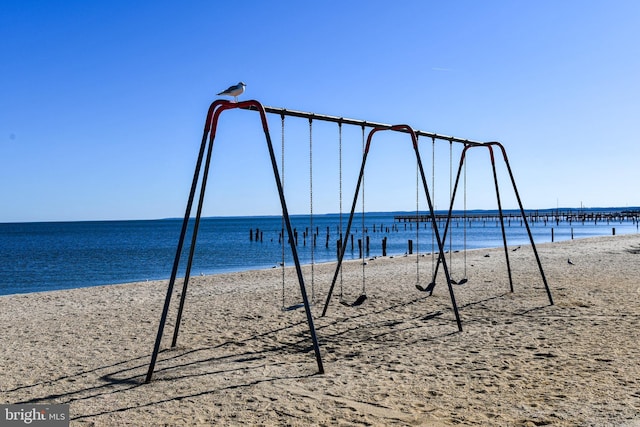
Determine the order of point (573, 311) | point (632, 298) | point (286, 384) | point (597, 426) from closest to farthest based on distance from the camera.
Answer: point (597, 426)
point (286, 384)
point (573, 311)
point (632, 298)

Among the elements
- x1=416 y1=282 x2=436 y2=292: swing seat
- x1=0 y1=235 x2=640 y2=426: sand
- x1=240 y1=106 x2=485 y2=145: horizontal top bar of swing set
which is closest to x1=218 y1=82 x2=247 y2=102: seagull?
x1=240 y1=106 x2=485 y2=145: horizontal top bar of swing set

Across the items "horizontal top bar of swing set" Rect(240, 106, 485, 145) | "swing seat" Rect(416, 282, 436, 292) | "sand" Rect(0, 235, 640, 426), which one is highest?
"horizontal top bar of swing set" Rect(240, 106, 485, 145)

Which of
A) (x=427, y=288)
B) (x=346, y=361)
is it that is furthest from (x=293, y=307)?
(x=346, y=361)

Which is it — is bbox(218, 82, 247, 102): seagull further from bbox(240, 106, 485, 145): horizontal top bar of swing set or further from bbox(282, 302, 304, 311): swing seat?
bbox(282, 302, 304, 311): swing seat

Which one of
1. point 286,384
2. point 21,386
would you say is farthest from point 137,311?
point 286,384

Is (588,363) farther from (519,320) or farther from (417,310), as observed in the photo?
(417,310)

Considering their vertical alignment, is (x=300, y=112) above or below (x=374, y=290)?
above

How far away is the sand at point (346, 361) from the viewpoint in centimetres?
477

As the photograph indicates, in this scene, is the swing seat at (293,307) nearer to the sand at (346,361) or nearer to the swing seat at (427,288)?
the sand at (346,361)

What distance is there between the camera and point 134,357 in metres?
6.87

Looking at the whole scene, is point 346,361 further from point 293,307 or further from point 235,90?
point 293,307

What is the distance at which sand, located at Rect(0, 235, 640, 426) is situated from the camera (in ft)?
15.6

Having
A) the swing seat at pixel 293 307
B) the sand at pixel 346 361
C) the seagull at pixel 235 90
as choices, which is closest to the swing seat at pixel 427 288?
the sand at pixel 346 361

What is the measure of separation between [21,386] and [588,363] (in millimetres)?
5955
